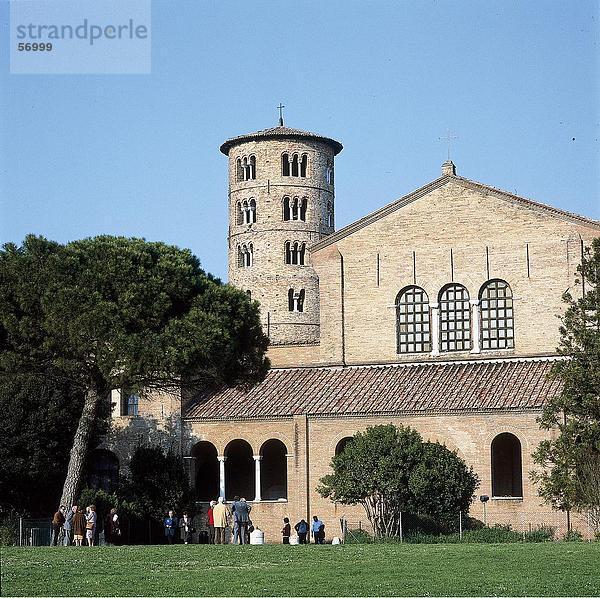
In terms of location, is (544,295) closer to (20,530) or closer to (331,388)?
(331,388)

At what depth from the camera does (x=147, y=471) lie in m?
49.5

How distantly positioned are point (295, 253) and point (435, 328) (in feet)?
78.6

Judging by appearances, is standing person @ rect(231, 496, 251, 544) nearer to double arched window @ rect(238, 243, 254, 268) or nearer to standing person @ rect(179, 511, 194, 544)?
standing person @ rect(179, 511, 194, 544)

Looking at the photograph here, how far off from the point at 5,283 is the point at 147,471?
456 inches

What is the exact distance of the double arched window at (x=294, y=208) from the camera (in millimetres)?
75812

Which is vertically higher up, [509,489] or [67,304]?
[67,304]

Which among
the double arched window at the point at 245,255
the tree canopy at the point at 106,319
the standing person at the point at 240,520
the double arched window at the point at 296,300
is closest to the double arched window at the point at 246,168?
the double arched window at the point at 245,255

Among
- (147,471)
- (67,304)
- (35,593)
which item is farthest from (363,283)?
(35,593)

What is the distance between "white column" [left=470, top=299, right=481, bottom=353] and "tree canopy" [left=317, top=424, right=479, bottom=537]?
794 cm

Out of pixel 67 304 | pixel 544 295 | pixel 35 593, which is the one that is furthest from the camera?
pixel 544 295

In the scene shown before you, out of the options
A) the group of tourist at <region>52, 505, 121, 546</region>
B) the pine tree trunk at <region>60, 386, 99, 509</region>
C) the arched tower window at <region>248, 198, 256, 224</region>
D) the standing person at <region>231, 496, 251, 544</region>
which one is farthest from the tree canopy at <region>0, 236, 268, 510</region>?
the arched tower window at <region>248, 198, 256, 224</region>

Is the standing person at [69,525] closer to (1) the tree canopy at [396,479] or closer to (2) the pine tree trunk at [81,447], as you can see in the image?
(2) the pine tree trunk at [81,447]

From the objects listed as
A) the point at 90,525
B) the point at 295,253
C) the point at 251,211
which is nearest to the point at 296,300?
the point at 295,253

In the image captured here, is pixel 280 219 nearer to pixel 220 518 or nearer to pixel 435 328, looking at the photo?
pixel 435 328
